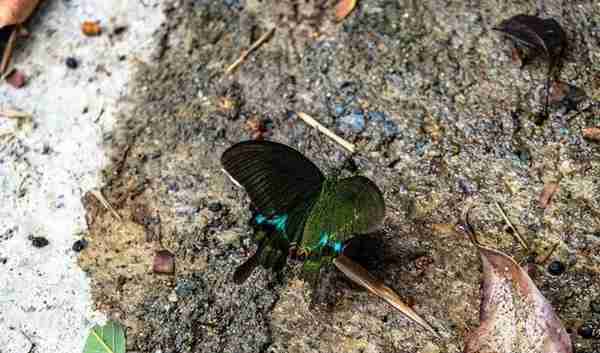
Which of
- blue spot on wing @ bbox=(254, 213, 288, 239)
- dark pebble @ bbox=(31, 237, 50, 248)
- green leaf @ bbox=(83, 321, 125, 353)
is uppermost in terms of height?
blue spot on wing @ bbox=(254, 213, 288, 239)

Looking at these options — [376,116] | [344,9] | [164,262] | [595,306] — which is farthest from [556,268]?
[344,9]

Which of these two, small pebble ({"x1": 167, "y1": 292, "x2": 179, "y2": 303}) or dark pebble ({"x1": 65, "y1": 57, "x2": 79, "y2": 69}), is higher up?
dark pebble ({"x1": 65, "y1": 57, "x2": 79, "y2": 69})

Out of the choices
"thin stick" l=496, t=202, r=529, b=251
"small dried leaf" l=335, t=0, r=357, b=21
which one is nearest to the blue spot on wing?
"thin stick" l=496, t=202, r=529, b=251

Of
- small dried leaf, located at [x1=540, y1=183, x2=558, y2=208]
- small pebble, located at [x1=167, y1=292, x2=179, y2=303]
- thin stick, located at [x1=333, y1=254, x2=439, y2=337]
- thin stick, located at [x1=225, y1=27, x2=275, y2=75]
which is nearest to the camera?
thin stick, located at [x1=333, y1=254, x2=439, y2=337]

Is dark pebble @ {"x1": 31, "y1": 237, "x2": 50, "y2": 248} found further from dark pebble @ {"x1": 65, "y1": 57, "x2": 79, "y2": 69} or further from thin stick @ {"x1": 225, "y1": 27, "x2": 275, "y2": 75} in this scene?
thin stick @ {"x1": 225, "y1": 27, "x2": 275, "y2": 75}

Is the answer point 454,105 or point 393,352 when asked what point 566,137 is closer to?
point 454,105

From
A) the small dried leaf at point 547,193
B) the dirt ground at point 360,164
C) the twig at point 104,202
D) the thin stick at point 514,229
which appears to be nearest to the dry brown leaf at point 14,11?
the dirt ground at point 360,164

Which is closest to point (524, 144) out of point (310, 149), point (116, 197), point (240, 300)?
point (310, 149)

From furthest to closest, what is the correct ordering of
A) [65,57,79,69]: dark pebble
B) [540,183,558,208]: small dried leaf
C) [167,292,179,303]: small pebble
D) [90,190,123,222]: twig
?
1. [65,57,79,69]: dark pebble
2. [90,190,123,222]: twig
3. [540,183,558,208]: small dried leaf
4. [167,292,179,303]: small pebble
